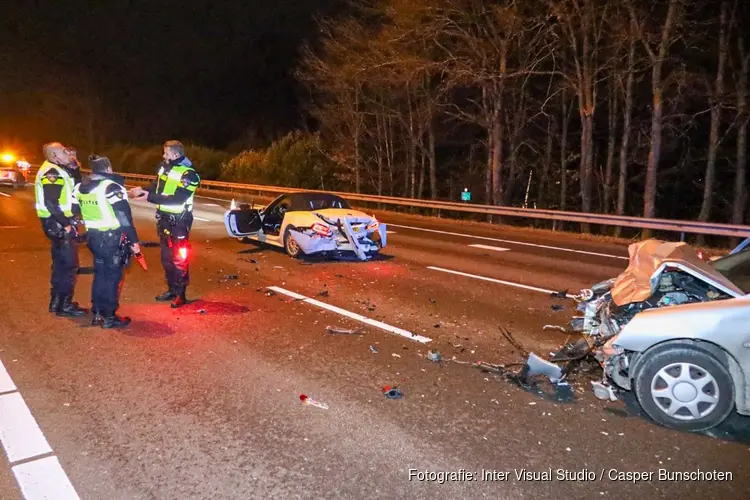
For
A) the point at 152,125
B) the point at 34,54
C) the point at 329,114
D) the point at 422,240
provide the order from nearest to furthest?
the point at 422,240, the point at 329,114, the point at 152,125, the point at 34,54

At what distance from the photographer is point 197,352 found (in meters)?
5.62

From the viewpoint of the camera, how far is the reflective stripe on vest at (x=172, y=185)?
23.9 feet

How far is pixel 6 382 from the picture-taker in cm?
483

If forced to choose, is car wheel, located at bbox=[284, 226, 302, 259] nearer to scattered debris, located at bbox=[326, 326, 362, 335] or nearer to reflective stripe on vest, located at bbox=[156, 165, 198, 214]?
reflective stripe on vest, located at bbox=[156, 165, 198, 214]

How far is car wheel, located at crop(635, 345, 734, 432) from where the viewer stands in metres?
3.97

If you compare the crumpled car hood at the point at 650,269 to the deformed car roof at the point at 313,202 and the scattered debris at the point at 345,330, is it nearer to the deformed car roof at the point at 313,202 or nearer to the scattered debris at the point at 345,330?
the scattered debris at the point at 345,330

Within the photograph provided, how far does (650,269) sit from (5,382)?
5563 millimetres

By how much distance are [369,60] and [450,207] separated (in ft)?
25.4

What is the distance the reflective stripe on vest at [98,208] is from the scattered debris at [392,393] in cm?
384

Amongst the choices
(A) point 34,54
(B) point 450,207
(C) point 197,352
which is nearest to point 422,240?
(B) point 450,207

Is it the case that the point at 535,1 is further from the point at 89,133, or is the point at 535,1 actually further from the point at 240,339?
the point at 89,133

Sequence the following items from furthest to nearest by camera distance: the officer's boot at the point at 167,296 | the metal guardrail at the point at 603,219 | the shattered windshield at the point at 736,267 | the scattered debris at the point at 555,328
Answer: the metal guardrail at the point at 603,219 < the officer's boot at the point at 167,296 < the scattered debris at the point at 555,328 < the shattered windshield at the point at 736,267

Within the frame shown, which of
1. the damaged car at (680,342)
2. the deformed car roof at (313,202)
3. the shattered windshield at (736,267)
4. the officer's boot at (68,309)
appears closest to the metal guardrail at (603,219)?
the deformed car roof at (313,202)

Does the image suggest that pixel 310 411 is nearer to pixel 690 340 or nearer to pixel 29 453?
pixel 29 453
